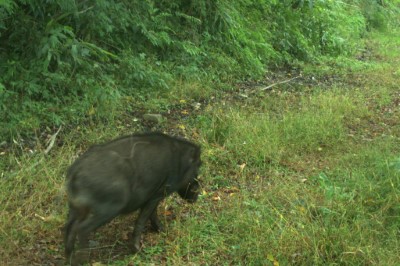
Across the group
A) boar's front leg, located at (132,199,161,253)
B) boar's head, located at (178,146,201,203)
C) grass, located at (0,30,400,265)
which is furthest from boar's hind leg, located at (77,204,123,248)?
boar's head, located at (178,146,201,203)

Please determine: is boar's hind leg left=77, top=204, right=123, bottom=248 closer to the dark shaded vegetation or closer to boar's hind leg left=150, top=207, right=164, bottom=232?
the dark shaded vegetation

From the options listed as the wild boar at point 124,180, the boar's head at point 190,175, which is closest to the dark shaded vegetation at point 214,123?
the boar's head at point 190,175

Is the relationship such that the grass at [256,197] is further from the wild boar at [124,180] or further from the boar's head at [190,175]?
the wild boar at [124,180]

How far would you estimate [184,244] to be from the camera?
14.0 ft

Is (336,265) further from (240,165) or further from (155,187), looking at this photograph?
(240,165)

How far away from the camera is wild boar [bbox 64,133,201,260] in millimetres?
3816

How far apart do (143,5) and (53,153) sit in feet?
12.8

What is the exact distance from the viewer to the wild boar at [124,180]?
3.82m

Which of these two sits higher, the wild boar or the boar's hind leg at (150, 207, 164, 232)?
the wild boar

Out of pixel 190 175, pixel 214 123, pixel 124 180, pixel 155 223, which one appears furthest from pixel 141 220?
pixel 214 123

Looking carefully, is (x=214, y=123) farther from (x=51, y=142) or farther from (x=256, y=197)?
(x=51, y=142)

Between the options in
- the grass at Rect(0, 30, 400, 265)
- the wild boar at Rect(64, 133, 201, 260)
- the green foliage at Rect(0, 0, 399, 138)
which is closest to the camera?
the wild boar at Rect(64, 133, 201, 260)

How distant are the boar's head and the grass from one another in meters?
0.19

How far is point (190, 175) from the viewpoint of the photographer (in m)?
4.72
